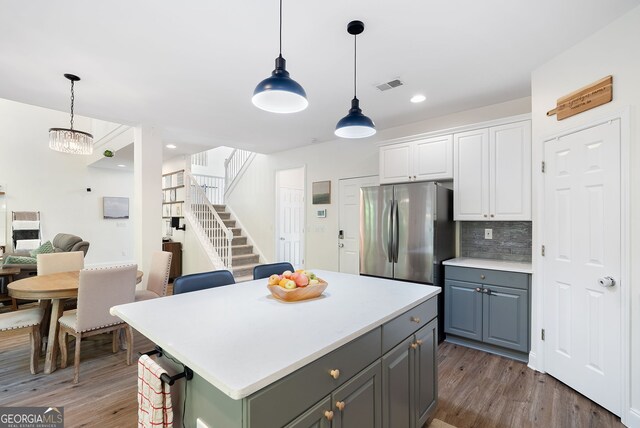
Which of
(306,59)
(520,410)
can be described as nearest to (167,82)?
(306,59)

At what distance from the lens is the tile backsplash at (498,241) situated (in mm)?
3277

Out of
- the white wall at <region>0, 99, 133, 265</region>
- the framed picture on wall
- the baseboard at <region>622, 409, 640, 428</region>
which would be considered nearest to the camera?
the baseboard at <region>622, 409, 640, 428</region>

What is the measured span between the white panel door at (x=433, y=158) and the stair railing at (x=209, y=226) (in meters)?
3.50

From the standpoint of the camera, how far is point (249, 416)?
2.84ft

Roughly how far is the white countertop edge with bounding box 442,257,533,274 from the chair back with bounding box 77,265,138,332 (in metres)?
3.19

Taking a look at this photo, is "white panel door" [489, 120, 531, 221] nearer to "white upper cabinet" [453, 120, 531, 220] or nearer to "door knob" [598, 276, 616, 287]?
"white upper cabinet" [453, 120, 531, 220]

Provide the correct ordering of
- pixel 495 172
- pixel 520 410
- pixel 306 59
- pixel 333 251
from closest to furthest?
pixel 520 410, pixel 306 59, pixel 495 172, pixel 333 251

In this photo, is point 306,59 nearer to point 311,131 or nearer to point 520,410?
point 311,131

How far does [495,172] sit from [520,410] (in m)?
2.15

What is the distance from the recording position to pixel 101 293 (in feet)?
8.39

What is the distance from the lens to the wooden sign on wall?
2100 mm

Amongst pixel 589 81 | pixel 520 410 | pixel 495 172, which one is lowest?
pixel 520 410

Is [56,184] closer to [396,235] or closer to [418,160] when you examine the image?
[396,235]

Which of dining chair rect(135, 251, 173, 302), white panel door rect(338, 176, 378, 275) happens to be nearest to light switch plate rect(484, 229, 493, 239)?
white panel door rect(338, 176, 378, 275)
